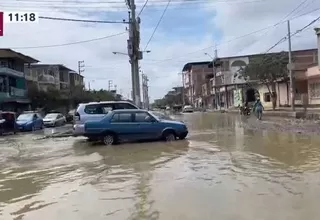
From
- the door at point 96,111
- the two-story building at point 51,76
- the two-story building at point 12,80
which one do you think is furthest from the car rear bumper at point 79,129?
the two-story building at point 51,76

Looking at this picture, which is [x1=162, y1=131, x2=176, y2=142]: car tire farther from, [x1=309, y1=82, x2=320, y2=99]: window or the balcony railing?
the balcony railing

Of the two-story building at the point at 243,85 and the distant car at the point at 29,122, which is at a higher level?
the two-story building at the point at 243,85

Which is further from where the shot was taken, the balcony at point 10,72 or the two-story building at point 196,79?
the two-story building at point 196,79

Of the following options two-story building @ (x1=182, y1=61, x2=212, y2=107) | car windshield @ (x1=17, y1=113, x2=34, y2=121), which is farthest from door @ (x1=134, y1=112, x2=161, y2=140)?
two-story building @ (x1=182, y1=61, x2=212, y2=107)

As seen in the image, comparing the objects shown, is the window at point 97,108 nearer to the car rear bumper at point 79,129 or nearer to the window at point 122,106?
the window at point 122,106

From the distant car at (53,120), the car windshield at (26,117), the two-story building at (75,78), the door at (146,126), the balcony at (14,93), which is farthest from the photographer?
the two-story building at (75,78)

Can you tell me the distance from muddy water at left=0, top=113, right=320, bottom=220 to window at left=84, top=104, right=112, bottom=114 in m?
5.64

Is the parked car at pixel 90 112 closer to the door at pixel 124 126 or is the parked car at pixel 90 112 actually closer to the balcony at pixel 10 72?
the door at pixel 124 126

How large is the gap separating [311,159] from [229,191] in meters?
4.90

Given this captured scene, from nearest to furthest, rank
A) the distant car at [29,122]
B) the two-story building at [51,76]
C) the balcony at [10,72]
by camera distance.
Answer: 1. the distant car at [29,122]
2. the balcony at [10,72]
3. the two-story building at [51,76]

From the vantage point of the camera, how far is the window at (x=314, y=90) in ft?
167

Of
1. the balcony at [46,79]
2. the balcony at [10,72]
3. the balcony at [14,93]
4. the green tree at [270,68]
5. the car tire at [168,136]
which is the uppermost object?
the balcony at [46,79]

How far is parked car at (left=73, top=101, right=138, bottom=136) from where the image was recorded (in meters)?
22.1

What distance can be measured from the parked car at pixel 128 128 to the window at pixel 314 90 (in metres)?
34.4
